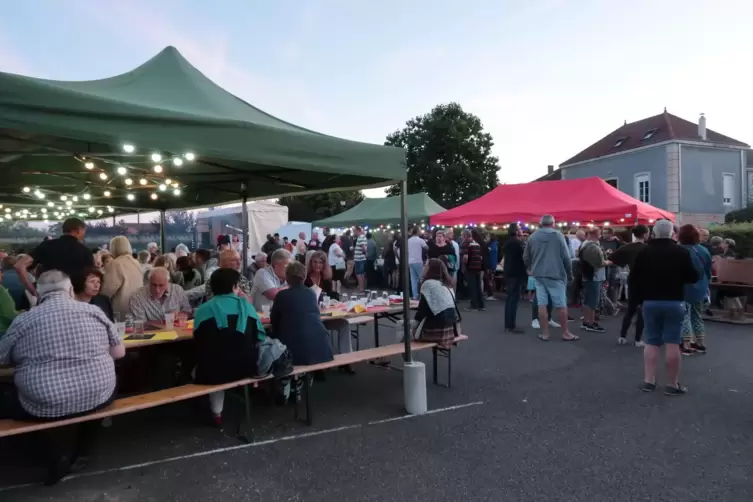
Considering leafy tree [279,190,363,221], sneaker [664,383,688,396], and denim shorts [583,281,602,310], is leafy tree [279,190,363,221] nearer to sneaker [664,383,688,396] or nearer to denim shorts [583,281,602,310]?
denim shorts [583,281,602,310]

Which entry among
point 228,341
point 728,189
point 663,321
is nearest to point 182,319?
point 228,341

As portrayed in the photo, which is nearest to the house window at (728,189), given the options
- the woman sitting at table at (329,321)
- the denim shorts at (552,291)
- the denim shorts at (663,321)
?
the denim shorts at (552,291)

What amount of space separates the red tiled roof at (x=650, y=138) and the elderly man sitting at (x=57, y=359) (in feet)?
88.7

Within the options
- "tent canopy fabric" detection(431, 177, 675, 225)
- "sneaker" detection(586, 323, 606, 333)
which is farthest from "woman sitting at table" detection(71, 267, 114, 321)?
"tent canopy fabric" detection(431, 177, 675, 225)

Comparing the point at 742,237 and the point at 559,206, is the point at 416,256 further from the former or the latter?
the point at 742,237

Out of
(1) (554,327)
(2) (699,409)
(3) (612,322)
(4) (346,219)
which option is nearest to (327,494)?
(2) (699,409)

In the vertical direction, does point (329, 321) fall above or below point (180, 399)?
above

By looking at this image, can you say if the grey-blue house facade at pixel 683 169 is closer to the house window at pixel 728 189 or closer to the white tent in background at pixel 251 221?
the house window at pixel 728 189

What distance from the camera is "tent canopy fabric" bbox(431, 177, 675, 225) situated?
11.1 meters

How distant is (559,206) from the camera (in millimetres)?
11820

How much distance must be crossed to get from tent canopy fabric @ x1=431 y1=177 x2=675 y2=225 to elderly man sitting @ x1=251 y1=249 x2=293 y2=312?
24.9ft

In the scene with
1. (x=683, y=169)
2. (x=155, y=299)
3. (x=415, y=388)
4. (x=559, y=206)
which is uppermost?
(x=683, y=169)

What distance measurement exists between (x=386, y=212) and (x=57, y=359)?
49.6 ft

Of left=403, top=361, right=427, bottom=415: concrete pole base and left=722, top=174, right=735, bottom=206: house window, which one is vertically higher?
left=722, top=174, right=735, bottom=206: house window
